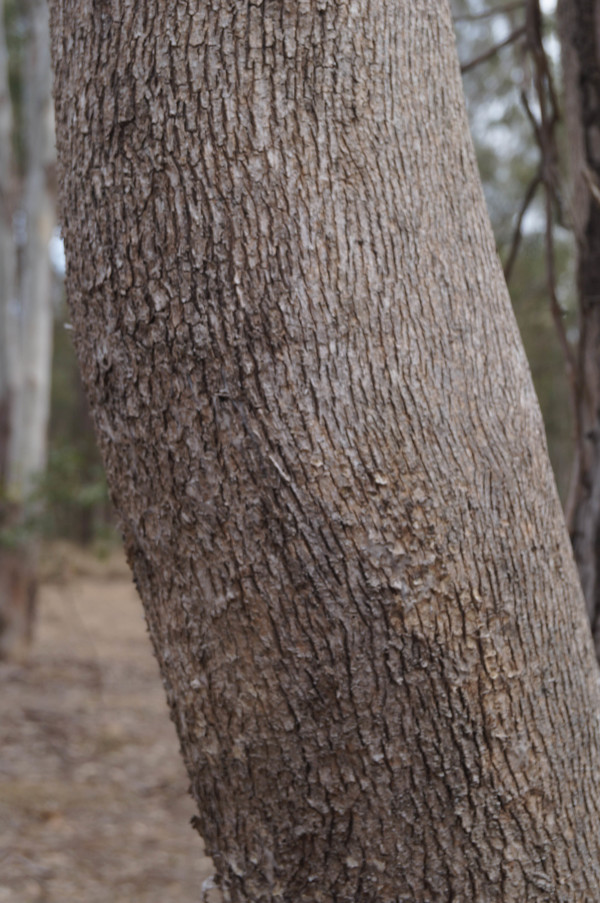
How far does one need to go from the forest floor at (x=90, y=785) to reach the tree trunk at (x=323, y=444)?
2511 millimetres

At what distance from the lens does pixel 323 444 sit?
88cm

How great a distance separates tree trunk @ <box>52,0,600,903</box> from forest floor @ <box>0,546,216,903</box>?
251 centimetres

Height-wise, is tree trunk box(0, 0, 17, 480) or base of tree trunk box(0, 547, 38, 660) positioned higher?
tree trunk box(0, 0, 17, 480)

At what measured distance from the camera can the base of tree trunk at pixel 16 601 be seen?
21.0 feet

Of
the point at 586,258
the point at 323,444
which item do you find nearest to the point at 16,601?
the point at 586,258

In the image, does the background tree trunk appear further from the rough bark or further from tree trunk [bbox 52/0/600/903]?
tree trunk [bbox 52/0/600/903]

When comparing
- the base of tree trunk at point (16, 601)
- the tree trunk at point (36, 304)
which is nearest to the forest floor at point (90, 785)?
the base of tree trunk at point (16, 601)

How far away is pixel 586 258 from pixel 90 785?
3.72m

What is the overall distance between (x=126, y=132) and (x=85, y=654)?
7.07 meters

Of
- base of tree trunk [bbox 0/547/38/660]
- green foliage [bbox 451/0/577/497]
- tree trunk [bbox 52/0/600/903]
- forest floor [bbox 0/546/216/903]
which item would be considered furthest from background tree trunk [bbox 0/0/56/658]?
tree trunk [bbox 52/0/600/903]

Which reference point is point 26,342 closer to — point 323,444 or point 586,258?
point 586,258

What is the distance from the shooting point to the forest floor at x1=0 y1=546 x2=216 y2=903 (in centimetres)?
321

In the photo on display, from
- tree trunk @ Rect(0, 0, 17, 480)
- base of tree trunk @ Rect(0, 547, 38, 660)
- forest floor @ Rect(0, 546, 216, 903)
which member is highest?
tree trunk @ Rect(0, 0, 17, 480)

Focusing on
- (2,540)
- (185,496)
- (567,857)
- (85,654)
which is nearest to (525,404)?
(185,496)
